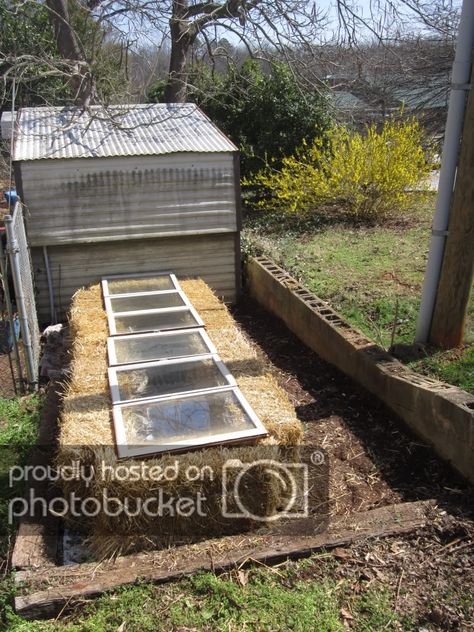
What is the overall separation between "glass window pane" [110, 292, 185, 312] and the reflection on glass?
28 centimetres

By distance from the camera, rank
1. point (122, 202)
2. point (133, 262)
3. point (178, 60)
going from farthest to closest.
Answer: point (178, 60), point (133, 262), point (122, 202)

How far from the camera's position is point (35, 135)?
7.61m

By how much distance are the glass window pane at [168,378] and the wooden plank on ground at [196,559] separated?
124cm

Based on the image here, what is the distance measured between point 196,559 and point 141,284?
460 centimetres

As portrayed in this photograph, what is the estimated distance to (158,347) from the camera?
520 cm

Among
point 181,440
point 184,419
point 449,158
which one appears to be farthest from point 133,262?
point 181,440

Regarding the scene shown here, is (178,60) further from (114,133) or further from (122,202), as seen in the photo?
(122,202)

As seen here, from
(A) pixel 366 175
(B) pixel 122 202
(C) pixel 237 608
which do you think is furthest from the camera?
(A) pixel 366 175

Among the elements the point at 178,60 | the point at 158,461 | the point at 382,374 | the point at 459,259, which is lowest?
the point at 382,374

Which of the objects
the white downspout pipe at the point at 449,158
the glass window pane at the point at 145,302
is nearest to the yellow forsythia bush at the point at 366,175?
the glass window pane at the point at 145,302

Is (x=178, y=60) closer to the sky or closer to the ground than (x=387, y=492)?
closer to the sky

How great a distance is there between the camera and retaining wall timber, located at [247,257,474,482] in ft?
12.9

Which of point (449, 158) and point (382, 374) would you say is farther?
point (382, 374)

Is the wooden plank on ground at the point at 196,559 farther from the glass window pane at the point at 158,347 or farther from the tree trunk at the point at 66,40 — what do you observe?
the tree trunk at the point at 66,40
